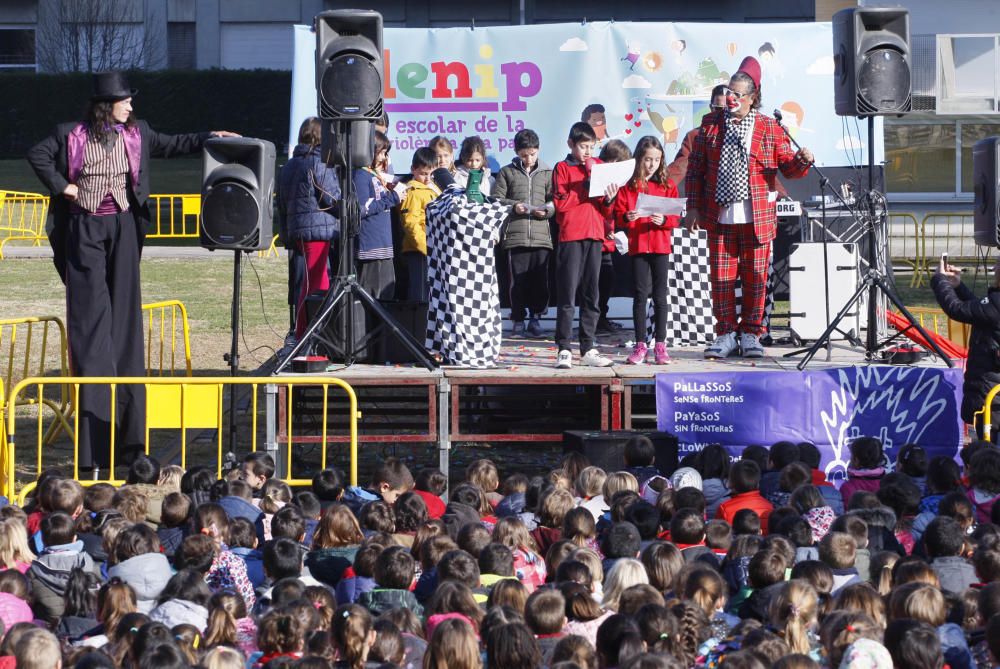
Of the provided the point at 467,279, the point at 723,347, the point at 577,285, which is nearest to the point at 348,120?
the point at 467,279

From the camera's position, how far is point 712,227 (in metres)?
9.38

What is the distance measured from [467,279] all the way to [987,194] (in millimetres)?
3093

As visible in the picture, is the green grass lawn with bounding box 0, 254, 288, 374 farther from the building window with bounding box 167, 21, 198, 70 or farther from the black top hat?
the building window with bounding box 167, 21, 198, 70

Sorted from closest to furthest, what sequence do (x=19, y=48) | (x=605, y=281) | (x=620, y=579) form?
(x=620, y=579) → (x=605, y=281) → (x=19, y=48)

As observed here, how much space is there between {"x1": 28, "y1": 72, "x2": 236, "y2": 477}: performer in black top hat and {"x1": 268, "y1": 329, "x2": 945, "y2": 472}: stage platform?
92 centimetres

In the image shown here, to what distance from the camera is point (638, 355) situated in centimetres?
903

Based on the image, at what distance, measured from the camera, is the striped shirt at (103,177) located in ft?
26.6

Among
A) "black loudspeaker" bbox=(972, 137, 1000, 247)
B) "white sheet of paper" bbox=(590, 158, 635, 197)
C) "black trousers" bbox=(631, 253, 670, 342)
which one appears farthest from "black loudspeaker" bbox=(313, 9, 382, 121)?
"black loudspeaker" bbox=(972, 137, 1000, 247)

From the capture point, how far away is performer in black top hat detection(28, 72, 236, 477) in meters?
8.08

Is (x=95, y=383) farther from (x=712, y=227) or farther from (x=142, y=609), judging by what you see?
(x=712, y=227)

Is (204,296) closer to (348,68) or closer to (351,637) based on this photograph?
(348,68)

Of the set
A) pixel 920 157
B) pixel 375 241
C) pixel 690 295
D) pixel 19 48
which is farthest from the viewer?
pixel 19 48

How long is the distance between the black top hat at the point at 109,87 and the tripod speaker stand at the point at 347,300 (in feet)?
4.15

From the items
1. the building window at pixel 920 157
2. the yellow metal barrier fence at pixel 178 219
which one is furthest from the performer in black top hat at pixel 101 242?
the building window at pixel 920 157
